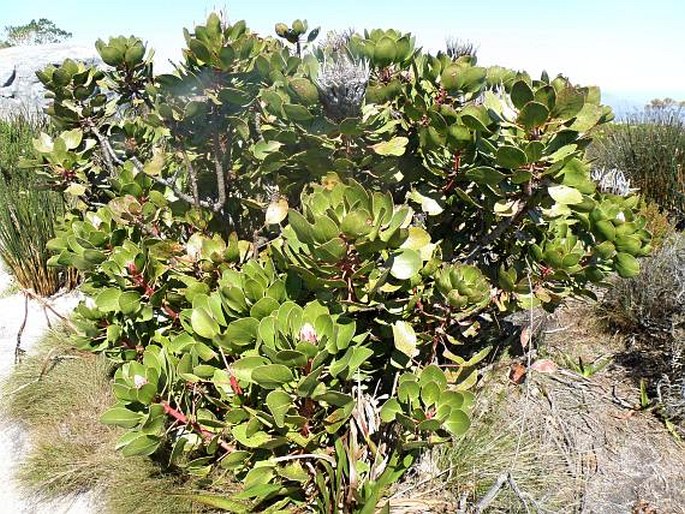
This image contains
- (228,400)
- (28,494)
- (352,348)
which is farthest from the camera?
(28,494)

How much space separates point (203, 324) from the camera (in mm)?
1753

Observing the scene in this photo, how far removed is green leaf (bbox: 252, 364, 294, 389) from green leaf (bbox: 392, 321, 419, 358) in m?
0.40

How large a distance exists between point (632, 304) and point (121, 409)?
2.58 metres

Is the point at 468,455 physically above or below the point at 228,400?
below

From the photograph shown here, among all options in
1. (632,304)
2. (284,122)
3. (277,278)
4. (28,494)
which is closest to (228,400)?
(277,278)

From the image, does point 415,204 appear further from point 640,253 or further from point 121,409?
point 121,409

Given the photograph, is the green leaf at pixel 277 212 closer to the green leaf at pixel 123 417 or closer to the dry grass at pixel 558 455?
the green leaf at pixel 123 417

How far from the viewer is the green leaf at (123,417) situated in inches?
64.4

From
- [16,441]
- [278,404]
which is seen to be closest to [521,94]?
[278,404]

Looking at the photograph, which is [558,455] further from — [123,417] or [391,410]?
[123,417]

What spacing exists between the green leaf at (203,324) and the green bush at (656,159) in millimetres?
4388

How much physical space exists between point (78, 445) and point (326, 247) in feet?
5.48

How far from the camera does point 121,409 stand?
5.45 ft

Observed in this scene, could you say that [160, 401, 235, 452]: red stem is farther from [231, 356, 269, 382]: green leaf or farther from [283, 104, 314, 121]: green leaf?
[283, 104, 314, 121]: green leaf
